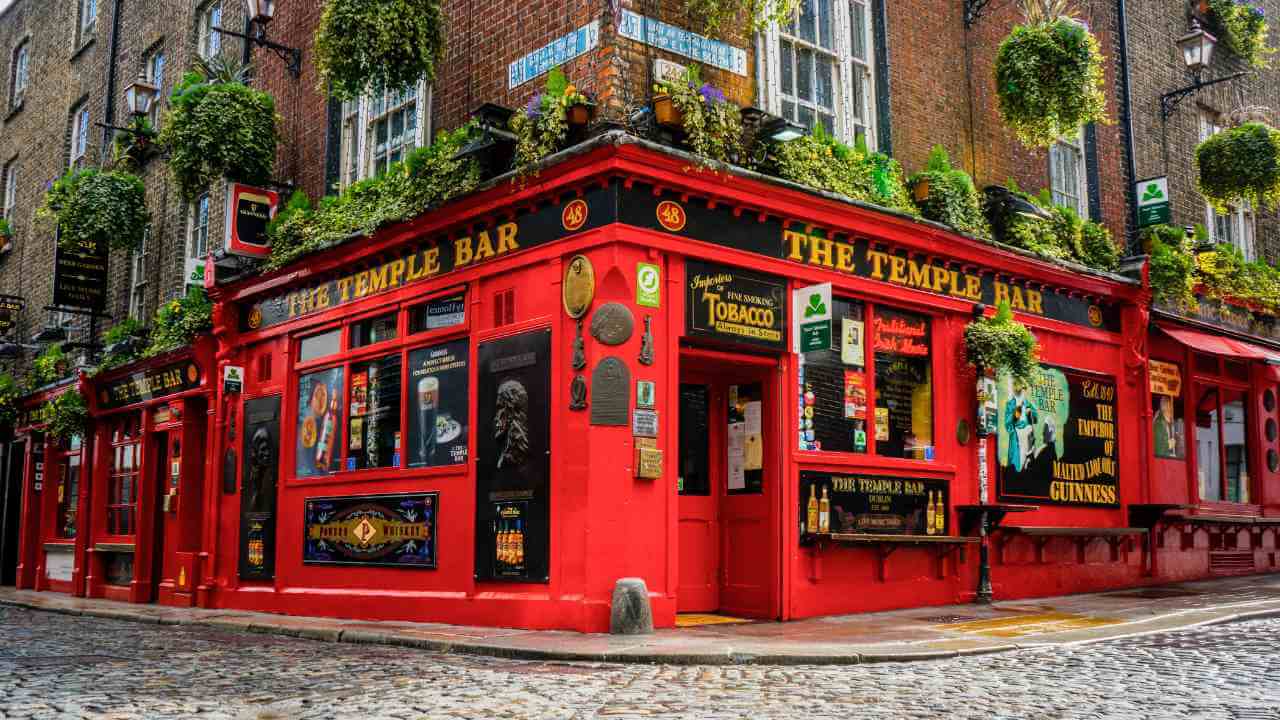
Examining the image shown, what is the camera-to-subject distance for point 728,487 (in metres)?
12.1

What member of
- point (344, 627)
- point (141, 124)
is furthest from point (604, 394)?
point (141, 124)

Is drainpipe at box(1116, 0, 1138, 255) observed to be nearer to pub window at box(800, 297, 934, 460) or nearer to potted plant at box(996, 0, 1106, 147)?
potted plant at box(996, 0, 1106, 147)

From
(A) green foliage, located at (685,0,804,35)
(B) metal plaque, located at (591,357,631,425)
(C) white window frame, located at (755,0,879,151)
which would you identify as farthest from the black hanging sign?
(C) white window frame, located at (755,0,879,151)

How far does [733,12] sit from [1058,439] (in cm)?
677

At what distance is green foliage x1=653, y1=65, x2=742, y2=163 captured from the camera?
1077 cm

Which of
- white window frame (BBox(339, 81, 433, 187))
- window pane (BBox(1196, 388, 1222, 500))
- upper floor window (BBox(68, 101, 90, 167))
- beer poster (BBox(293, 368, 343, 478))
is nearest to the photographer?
beer poster (BBox(293, 368, 343, 478))

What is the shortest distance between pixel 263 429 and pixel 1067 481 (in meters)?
10.3

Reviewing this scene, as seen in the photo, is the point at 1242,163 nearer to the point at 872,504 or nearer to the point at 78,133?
the point at 872,504

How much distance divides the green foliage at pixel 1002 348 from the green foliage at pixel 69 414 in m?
14.8

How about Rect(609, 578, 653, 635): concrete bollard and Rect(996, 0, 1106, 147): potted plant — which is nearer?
Rect(609, 578, 653, 635): concrete bollard

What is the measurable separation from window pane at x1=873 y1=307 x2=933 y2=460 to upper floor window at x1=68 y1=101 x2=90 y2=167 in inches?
679

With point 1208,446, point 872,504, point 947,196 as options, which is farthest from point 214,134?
point 1208,446

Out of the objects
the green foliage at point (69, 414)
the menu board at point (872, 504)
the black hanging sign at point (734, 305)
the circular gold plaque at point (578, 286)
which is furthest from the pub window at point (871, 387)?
the green foliage at point (69, 414)

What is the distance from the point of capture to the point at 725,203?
36.7 ft
